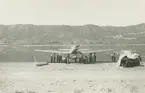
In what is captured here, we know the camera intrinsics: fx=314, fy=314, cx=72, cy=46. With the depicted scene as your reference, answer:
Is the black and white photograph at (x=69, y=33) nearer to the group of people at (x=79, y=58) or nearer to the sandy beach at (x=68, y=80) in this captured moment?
the sandy beach at (x=68, y=80)

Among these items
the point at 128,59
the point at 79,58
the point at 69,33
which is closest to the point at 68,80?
the point at 69,33

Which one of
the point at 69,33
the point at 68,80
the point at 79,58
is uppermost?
the point at 69,33

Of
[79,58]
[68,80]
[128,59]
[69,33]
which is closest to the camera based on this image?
[68,80]

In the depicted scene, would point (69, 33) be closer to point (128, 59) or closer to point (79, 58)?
point (128, 59)

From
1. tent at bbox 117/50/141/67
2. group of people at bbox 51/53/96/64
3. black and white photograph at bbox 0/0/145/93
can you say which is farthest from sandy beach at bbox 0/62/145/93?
group of people at bbox 51/53/96/64

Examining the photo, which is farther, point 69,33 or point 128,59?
point 128,59

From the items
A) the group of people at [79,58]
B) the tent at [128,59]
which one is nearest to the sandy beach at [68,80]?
the tent at [128,59]

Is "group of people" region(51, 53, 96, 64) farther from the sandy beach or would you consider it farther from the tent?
the sandy beach

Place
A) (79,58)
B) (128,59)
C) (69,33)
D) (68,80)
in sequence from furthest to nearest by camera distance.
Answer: (79,58)
(128,59)
(69,33)
(68,80)

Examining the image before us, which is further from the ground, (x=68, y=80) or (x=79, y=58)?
(x=79, y=58)

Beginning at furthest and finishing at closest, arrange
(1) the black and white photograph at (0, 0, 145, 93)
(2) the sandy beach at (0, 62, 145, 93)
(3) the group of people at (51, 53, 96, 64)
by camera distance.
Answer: (3) the group of people at (51, 53, 96, 64), (1) the black and white photograph at (0, 0, 145, 93), (2) the sandy beach at (0, 62, 145, 93)
